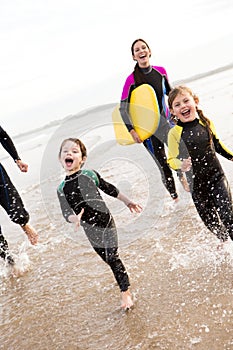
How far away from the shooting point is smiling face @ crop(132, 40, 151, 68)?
208 inches

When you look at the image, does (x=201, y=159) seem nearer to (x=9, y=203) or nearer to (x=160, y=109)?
(x=160, y=109)

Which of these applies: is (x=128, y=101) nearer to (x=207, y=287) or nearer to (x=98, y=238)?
(x=98, y=238)

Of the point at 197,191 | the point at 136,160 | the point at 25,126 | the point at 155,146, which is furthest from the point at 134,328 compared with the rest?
the point at 25,126

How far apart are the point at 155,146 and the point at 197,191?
178 cm

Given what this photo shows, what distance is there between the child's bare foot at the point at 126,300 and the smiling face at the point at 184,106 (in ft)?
5.13

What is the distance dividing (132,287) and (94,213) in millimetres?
765

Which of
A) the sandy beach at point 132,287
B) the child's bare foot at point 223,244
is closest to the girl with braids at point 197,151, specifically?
the child's bare foot at point 223,244

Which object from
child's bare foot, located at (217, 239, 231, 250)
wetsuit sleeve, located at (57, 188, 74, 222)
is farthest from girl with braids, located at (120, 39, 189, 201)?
wetsuit sleeve, located at (57, 188, 74, 222)

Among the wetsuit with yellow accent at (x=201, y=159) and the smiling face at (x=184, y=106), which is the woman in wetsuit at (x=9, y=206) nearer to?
the wetsuit with yellow accent at (x=201, y=159)

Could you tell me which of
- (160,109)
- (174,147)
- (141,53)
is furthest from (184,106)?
(141,53)

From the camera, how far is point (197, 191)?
3.78m

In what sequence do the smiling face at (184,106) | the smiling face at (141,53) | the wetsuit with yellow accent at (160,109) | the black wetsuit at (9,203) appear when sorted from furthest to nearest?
1. the wetsuit with yellow accent at (160,109)
2. the smiling face at (141,53)
3. the black wetsuit at (9,203)
4. the smiling face at (184,106)

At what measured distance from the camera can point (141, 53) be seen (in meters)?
5.30

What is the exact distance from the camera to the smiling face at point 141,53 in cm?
527
